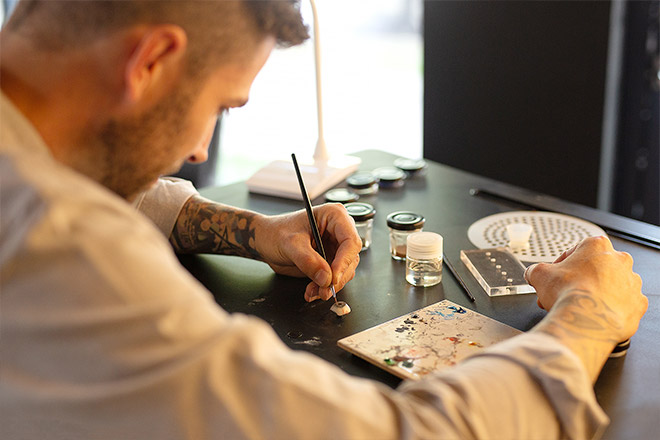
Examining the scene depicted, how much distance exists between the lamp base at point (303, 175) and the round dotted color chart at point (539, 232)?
Answer: 0.44m

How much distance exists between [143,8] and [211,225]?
0.75 meters

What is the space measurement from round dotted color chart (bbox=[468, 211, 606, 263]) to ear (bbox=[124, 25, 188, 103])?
0.85 meters

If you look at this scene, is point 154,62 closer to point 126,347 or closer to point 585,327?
point 126,347

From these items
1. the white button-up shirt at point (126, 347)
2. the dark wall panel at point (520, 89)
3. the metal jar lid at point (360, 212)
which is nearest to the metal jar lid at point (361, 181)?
the metal jar lid at point (360, 212)

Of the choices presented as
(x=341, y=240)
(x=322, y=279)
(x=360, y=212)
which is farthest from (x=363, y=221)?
(x=322, y=279)

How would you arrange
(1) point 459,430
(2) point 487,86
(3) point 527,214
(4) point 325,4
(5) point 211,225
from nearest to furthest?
(1) point 459,430
(5) point 211,225
(3) point 527,214
(2) point 487,86
(4) point 325,4

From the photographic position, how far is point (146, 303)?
2.18 ft

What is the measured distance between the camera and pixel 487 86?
Answer: 2951 millimetres

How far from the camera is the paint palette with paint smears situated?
101 cm

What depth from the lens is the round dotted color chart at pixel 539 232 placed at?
1.42 meters

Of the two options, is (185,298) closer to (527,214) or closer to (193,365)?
(193,365)

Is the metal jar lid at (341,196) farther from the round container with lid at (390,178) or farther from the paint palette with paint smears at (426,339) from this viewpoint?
the paint palette with paint smears at (426,339)

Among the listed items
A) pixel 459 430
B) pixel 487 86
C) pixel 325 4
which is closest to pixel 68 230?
pixel 459 430

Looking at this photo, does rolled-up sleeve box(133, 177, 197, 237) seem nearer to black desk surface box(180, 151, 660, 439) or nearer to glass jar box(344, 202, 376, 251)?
black desk surface box(180, 151, 660, 439)
